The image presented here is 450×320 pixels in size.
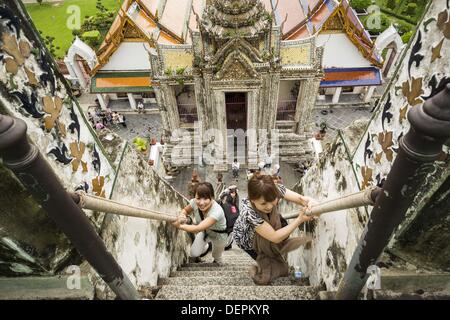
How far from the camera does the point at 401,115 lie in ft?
12.0

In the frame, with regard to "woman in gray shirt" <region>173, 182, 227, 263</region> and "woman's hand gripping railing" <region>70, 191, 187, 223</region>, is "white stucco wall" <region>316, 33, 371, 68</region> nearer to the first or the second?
"woman in gray shirt" <region>173, 182, 227, 263</region>

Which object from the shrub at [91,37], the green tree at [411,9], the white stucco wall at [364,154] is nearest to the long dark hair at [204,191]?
the white stucco wall at [364,154]

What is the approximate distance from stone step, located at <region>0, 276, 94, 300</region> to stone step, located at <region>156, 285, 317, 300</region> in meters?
1.43

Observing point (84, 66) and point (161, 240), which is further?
point (84, 66)

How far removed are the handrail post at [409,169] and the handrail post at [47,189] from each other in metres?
2.32

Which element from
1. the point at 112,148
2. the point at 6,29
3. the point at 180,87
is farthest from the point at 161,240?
the point at 180,87

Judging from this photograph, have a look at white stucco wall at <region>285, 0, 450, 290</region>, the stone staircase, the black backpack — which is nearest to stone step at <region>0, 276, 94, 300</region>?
the stone staircase

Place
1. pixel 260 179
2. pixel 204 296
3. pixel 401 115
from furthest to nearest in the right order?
pixel 204 296, pixel 260 179, pixel 401 115

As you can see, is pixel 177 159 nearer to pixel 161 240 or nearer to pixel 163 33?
pixel 163 33

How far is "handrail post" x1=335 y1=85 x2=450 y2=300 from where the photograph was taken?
1.89 m

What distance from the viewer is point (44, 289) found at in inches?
155

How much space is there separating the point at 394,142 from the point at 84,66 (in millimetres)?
21343

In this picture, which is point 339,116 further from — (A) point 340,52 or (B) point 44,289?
(B) point 44,289

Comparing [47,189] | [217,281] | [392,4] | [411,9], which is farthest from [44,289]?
[392,4]
